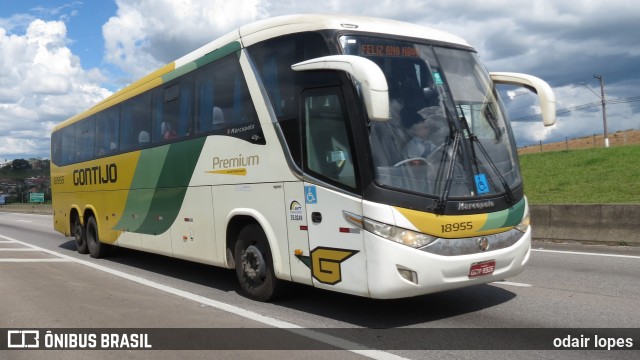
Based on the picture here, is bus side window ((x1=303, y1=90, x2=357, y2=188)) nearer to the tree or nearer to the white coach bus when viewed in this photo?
the white coach bus

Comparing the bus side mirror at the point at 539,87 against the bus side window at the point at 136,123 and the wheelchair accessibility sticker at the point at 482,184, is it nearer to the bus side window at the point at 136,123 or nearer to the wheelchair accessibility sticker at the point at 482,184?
the wheelchair accessibility sticker at the point at 482,184

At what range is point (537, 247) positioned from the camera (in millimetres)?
→ 12406

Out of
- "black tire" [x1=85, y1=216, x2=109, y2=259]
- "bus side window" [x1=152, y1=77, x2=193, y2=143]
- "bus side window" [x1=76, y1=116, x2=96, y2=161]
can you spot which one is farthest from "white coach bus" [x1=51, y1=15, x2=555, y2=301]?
"bus side window" [x1=76, y1=116, x2=96, y2=161]

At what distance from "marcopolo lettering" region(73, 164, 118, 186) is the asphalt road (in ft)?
8.31

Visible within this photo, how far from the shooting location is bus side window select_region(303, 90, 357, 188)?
597cm

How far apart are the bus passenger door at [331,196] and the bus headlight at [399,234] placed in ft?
0.61

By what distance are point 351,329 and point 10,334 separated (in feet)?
12.4

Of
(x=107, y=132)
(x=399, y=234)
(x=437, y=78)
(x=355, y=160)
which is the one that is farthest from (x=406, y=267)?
(x=107, y=132)

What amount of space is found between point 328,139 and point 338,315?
2052 millimetres

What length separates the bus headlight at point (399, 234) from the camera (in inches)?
221

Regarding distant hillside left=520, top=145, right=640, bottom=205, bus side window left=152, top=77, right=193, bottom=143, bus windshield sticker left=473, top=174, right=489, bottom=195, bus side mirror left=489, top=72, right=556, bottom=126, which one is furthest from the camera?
distant hillside left=520, top=145, right=640, bottom=205

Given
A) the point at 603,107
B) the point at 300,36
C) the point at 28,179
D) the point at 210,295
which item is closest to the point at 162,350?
the point at 210,295

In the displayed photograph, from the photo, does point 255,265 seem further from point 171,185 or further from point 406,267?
point 171,185

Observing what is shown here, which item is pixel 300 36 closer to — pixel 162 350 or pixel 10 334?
pixel 162 350
